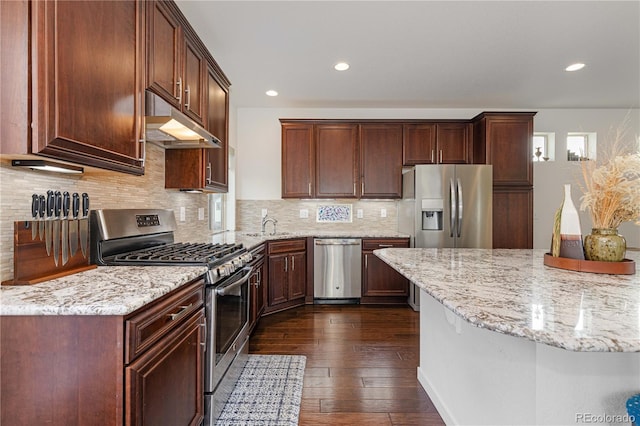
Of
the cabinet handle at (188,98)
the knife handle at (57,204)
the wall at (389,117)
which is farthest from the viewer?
the wall at (389,117)

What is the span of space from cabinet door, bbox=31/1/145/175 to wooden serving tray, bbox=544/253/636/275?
7.00ft

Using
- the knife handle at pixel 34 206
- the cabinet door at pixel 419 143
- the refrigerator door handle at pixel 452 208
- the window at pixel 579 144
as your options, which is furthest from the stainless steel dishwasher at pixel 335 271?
the window at pixel 579 144

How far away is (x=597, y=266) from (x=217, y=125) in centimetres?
269

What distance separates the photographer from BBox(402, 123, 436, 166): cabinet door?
4.23 meters

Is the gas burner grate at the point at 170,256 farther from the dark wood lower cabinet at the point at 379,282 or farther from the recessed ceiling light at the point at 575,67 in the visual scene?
the recessed ceiling light at the point at 575,67

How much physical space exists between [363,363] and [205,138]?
201 cm

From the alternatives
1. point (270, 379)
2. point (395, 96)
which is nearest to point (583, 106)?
point (395, 96)

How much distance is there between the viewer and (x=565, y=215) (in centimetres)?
151

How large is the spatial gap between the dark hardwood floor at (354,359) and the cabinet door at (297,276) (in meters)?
0.19

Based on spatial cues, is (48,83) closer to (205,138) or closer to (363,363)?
(205,138)

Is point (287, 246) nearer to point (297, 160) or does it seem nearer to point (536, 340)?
point (297, 160)

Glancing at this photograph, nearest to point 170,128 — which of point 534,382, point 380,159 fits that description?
point 534,382

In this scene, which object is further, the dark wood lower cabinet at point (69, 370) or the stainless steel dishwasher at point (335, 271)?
the stainless steel dishwasher at point (335, 271)

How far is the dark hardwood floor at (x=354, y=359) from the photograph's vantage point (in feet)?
6.27
